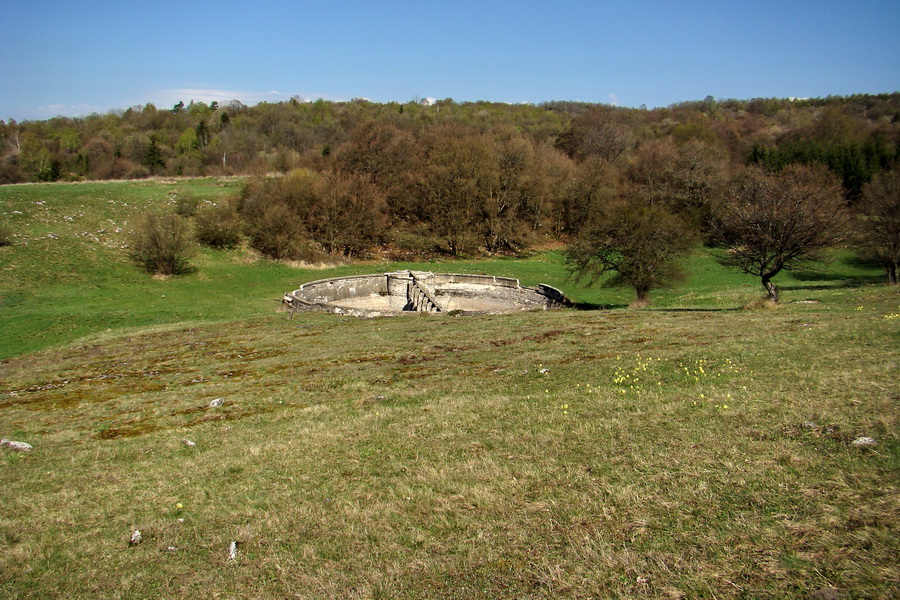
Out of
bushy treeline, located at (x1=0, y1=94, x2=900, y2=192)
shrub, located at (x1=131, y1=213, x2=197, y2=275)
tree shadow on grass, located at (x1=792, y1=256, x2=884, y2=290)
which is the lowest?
tree shadow on grass, located at (x1=792, y1=256, x2=884, y2=290)

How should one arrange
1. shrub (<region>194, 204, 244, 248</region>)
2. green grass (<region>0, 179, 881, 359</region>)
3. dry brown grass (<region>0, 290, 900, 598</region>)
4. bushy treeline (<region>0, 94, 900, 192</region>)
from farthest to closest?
bushy treeline (<region>0, 94, 900, 192</region>) < shrub (<region>194, 204, 244, 248</region>) < green grass (<region>0, 179, 881, 359</region>) < dry brown grass (<region>0, 290, 900, 598</region>)

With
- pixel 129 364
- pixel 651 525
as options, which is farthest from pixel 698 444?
pixel 129 364

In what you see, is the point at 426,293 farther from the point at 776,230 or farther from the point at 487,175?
the point at 487,175

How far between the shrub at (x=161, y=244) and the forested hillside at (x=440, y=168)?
849 cm

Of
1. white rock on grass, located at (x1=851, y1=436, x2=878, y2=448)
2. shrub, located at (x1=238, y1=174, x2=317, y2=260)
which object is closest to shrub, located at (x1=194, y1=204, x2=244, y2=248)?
shrub, located at (x1=238, y1=174, x2=317, y2=260)

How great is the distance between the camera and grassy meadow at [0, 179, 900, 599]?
649 cm

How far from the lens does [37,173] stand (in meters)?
75.4

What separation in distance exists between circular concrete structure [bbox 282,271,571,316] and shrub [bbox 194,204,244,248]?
21.2 m

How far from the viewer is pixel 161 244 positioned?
4391 cm

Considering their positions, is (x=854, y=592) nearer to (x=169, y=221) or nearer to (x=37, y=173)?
(x=169, y=221)

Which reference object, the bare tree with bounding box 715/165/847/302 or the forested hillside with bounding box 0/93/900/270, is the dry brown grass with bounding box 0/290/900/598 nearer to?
the bare tree with bounding box 715/165/847/302

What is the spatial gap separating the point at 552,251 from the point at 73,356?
5385 centimetres

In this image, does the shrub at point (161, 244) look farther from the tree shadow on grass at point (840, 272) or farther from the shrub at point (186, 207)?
the tree shadow on grass at point (840, 272)

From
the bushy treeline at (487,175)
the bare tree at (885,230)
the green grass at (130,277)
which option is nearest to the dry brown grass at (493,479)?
the green grass at (130,277)
